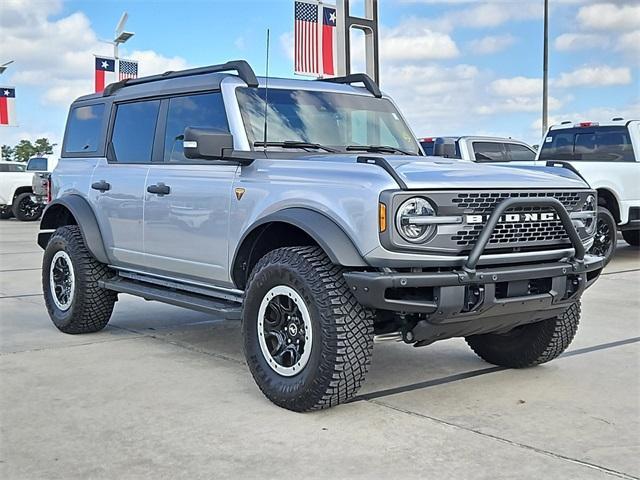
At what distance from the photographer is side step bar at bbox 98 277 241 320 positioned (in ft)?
16.8

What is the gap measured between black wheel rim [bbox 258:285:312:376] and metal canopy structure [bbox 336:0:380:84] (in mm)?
7430

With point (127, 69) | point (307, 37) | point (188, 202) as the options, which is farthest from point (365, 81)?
point (127, 69)

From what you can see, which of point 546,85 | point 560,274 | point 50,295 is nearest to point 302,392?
point 560,274

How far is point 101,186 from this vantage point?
6379 mm

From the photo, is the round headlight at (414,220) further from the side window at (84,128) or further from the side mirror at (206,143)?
the side window at (84,128)

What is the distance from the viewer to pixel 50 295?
680 cm

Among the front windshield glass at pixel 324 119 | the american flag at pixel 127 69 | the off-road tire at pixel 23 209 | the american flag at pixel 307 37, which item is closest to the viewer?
the front windshield glass at pixel 324 119

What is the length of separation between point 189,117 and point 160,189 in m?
0.55

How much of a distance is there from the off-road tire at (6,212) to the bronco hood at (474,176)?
2093 cm

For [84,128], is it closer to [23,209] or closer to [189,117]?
[189,117]

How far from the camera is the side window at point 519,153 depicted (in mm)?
13534

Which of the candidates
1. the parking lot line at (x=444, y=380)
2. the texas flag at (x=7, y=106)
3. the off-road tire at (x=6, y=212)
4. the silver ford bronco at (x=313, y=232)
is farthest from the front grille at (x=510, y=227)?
the texas flag at (x=7, y=106)

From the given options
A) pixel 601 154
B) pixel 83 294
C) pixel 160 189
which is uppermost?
pixel 601 154

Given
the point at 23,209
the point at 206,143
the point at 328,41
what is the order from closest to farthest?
the point at 206,143 < the point at 328,41 < the point at 23,209
